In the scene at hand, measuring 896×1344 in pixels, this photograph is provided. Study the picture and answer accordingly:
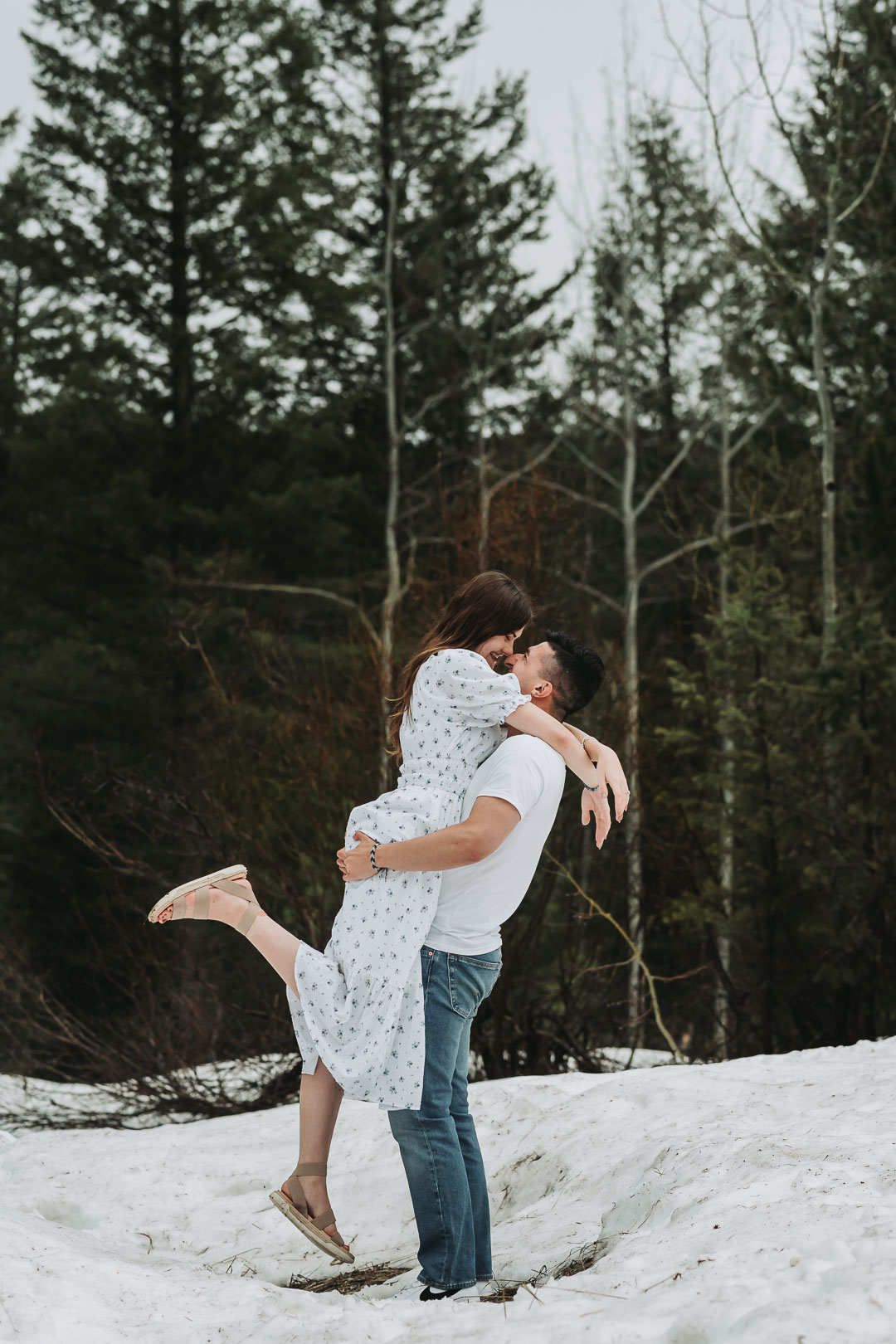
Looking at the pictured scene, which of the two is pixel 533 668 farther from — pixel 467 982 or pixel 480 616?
pixel 467 982

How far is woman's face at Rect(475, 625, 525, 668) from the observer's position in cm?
318

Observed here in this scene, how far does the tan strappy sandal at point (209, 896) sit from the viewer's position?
3.18 metres

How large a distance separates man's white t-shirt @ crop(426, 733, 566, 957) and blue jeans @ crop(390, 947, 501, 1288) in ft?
0.18

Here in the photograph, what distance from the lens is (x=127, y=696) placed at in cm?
1550

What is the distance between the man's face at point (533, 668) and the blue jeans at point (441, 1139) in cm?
73

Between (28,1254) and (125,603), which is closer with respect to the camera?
(28,1254)

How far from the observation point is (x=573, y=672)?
10.5 feet

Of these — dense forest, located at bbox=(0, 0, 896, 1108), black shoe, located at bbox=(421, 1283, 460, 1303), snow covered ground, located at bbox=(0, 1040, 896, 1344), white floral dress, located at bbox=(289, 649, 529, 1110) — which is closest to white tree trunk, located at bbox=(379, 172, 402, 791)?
dense forest, located at bbox=(0, 0, 896, 1108)

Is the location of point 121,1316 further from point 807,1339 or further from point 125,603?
point 125,603

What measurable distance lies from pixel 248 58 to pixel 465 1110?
17.7m

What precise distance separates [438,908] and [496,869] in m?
0.18

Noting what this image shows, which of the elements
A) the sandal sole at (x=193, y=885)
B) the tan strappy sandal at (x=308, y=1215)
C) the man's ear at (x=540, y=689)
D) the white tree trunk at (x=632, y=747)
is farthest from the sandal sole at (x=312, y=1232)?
the white tree trunk at (x=632, y=747)

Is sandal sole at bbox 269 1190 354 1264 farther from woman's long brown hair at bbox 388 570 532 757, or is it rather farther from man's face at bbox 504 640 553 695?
man's face at bbox 504 640 553 695

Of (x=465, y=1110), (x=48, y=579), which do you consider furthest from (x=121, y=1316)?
(x=48, y=579)
